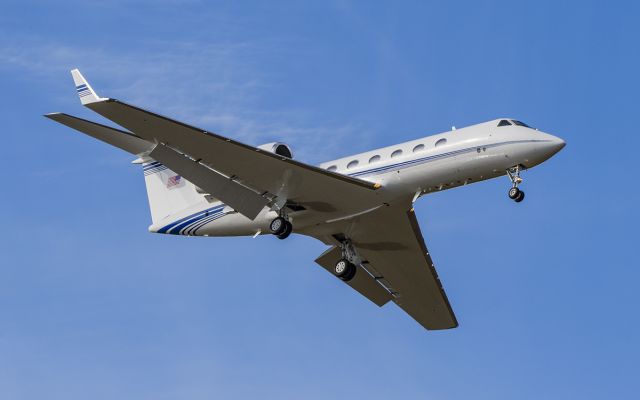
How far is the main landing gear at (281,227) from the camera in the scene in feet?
112

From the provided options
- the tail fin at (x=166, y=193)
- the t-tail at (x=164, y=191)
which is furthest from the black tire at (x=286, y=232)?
the tail fin at (x=166, y=193)

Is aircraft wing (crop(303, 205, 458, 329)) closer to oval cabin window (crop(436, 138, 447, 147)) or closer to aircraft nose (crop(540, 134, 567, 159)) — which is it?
oval cabin window (crop(436, 138, 447, 147))

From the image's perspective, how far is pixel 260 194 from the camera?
34.2 m

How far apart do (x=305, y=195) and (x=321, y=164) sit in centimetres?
146

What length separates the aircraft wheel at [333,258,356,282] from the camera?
3641 cm

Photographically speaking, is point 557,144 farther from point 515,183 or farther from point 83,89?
point 83,89

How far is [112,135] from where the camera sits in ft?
108

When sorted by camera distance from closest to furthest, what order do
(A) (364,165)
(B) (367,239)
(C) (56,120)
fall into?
(C) (56,120)
(A) (364,165)
(B) (367,239)

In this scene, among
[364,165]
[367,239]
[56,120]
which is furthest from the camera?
[367,239]

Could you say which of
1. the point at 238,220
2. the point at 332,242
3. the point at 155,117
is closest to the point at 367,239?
the point at 332,242

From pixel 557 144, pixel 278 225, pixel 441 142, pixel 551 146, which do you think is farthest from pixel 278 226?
A: pixel 557 144

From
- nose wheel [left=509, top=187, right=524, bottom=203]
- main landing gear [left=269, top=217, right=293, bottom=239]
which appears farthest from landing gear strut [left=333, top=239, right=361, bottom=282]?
nose wheel [left=509, top=187, right=524, bottom=203]

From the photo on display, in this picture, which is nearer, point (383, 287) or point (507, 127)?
point (507, 127)

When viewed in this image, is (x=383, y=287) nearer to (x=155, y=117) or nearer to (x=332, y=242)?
(x=332, y=242)
